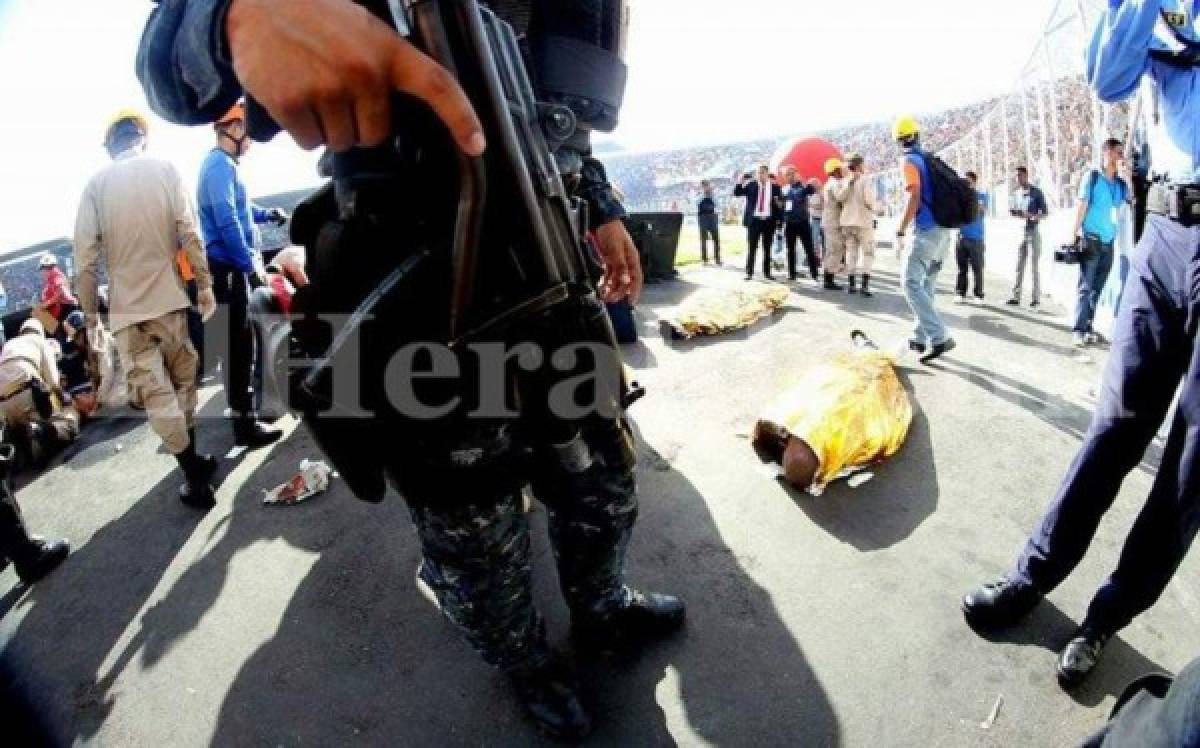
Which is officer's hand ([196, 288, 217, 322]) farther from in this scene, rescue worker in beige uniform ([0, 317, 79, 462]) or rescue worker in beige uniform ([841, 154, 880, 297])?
rescue worker in beige uniform ([841, 154, 880, 297])

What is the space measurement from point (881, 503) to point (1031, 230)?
6.44 meters

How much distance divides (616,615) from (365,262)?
134 cm

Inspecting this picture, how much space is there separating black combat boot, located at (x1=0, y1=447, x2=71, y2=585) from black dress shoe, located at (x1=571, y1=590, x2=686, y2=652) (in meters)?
2.55

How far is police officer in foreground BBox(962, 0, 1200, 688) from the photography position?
151cm

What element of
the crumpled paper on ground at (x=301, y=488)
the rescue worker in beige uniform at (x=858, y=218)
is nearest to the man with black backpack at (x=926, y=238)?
the rescue worker in beige uniform at (x=858, y=218)

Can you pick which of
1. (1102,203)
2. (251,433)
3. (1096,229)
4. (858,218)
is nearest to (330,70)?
(251,433)

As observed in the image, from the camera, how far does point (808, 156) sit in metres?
20.3

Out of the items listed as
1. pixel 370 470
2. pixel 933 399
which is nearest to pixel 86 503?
pixel 370 470

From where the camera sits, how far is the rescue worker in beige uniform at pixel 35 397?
386cm

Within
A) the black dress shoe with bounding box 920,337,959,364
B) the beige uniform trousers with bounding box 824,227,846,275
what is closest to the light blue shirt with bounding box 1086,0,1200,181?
the black dress shoe with bounding box 920,337,959,364

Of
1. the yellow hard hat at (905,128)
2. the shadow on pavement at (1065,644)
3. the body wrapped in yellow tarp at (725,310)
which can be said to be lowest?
the shadow on pavement at (1065,644)

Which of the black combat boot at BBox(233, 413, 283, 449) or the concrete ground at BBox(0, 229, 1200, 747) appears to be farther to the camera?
the black combat boot at BBox(233, 413, 283, 449)

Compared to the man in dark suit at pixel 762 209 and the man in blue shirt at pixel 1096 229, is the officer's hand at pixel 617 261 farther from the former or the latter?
the man in dark suit at pixel 762 209

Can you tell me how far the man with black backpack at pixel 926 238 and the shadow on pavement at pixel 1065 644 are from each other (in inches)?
112
